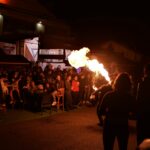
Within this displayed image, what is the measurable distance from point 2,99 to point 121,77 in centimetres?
1019

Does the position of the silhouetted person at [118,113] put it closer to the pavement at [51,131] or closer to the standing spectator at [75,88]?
the pavement at [51,131]

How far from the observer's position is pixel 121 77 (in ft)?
20.7

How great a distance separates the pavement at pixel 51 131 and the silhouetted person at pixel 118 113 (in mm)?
3510

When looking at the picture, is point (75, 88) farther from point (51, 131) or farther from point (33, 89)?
point (51, 131)

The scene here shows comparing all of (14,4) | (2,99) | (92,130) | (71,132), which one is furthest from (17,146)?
(14,4)

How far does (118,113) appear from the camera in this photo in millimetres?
6215

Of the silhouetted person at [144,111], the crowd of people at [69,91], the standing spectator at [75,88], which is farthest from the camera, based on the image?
the standing spectator at [75,88]

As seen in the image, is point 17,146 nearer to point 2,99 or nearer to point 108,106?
Answer: point 108,106

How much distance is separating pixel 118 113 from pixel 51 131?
19.5 ft

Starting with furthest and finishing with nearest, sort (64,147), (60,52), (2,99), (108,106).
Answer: (60,52)
(2,99)
(64,147)
(108,106)

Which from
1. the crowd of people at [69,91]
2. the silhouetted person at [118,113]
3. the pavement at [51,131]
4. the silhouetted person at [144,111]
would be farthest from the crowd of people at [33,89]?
the silhouetted person at [118,113]

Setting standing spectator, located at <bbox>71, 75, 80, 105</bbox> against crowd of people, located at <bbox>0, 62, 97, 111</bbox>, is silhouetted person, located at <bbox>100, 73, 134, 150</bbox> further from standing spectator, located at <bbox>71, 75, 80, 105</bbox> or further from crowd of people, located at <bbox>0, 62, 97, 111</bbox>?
standing spectator, located at <bbox>71, 75, 80, 105</bbox>

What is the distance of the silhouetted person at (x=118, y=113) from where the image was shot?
20.3 ft

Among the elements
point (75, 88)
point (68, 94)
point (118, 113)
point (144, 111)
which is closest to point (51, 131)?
point (68, 94)
